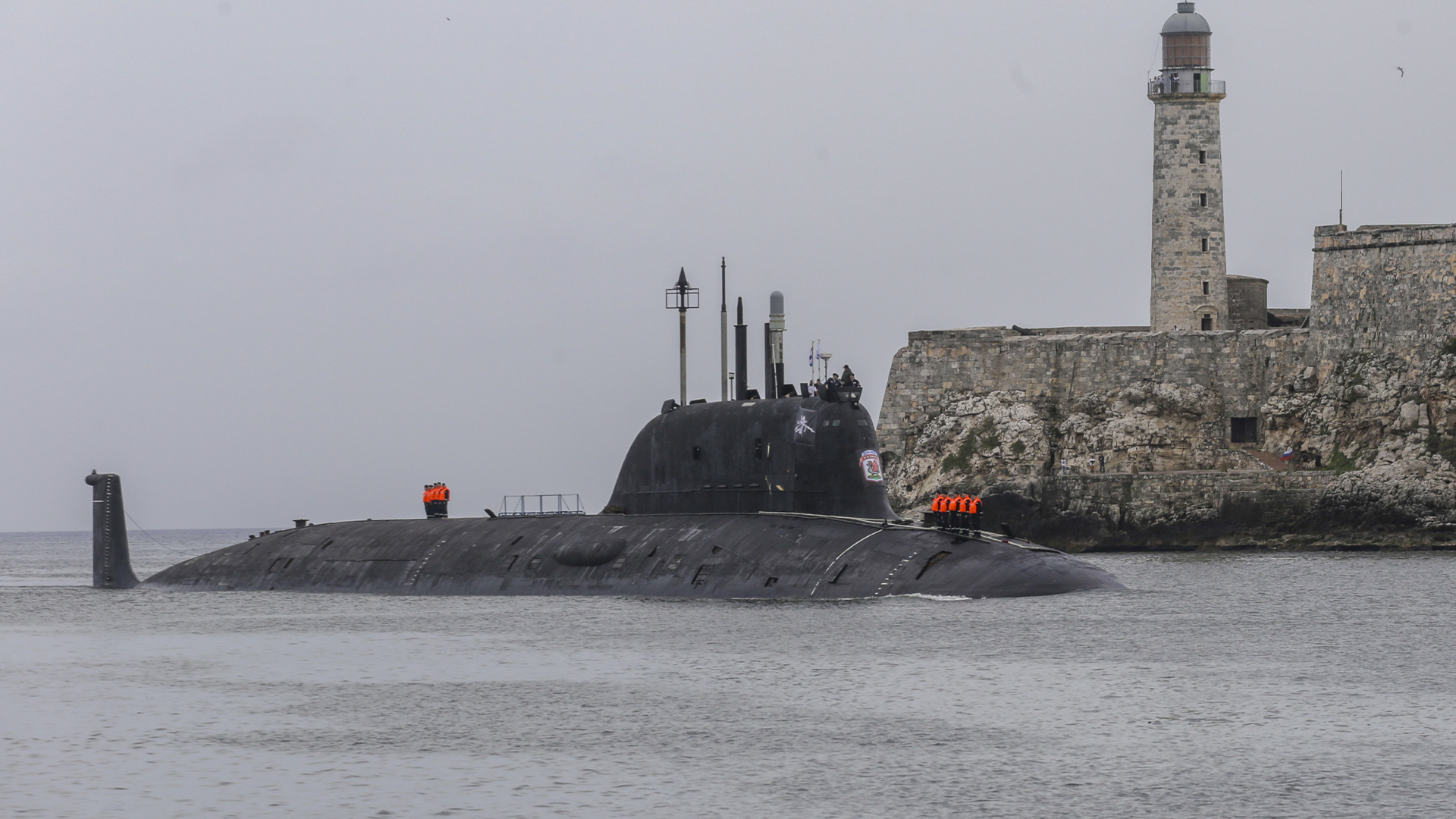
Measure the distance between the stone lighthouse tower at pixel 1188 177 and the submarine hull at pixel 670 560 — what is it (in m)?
32.9

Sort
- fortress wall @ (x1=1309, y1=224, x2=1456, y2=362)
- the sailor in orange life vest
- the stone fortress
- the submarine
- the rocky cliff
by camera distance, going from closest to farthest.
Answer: the submarine → the sailor in orange life vest → the rocky cliff → the stone fortress → fortress wall @ (x1=1309, y1=224, x2=1456, y2=362)

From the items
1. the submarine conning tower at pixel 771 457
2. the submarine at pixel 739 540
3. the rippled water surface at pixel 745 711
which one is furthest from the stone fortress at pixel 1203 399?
the submarine conning tower at pixel 771 457

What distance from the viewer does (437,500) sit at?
34812mm

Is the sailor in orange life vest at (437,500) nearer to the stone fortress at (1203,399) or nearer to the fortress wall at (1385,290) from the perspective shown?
the stone fortress at (1203,399)

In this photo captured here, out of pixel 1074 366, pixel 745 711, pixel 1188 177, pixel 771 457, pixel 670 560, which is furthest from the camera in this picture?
pixel 1074 366

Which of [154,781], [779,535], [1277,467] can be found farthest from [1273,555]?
[154,781]

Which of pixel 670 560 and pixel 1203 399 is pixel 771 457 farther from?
pixel 1203 399

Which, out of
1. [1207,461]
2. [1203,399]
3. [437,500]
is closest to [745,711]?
[437,500]

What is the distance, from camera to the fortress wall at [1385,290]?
53250 millimetres

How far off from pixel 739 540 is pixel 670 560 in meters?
1.13

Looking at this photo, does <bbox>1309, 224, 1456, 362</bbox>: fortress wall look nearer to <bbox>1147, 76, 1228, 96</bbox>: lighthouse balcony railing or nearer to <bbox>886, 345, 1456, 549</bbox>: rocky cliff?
<bbox>886, 345, 1456, 549</bbox>: rocky cliff

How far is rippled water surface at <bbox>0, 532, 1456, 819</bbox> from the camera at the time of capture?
508 inches

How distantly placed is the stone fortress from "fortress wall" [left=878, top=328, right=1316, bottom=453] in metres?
0.06

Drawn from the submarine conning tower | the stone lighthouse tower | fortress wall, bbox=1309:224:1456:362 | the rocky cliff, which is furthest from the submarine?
the stone lighthouse tower
